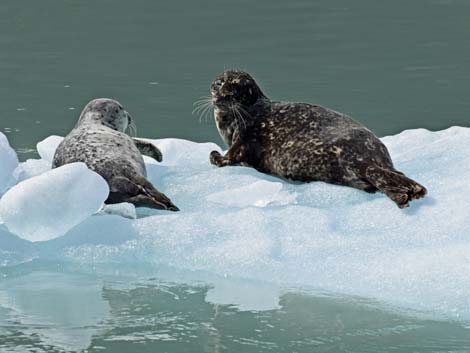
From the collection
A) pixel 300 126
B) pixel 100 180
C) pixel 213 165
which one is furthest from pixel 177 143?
pixel 100 180

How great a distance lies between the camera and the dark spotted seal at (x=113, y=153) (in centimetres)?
678

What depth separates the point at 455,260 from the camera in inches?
218

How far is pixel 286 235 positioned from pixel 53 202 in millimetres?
1192

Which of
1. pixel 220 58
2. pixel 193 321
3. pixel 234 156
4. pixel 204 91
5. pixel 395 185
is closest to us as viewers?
pixel 193 321

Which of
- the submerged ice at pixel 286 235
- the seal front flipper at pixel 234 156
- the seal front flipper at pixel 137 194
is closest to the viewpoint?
the submerged ice at pixel 286 235

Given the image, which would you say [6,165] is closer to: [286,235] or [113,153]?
[113,153]

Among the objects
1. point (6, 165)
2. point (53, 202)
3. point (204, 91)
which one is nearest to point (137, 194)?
point (53, 202)

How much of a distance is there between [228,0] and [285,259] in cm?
1492

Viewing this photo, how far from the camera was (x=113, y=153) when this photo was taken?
7.12 metres

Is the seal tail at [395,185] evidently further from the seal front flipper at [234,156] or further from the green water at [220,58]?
the green water at [220,58]

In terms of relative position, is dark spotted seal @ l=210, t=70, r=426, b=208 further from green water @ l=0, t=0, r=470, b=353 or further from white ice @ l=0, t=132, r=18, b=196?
green water @ l=0, t=0, r=470, b=353

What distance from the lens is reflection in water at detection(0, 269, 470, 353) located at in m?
4.80

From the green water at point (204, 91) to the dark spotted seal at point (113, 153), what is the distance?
97 cm

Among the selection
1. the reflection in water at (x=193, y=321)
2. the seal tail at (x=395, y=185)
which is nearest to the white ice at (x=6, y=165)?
the reflection in water at (x=193, y=321)
